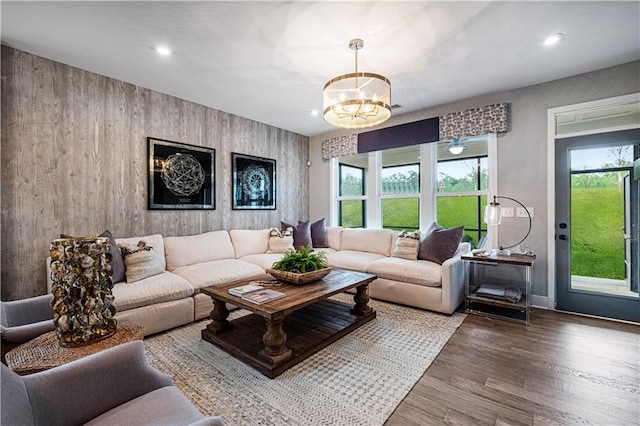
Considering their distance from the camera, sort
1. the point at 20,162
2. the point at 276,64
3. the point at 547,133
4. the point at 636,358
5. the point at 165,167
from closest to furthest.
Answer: the point at 636,358 → the point at 20,162 → the point at 276,64 → the point at 547,133 → the point at 165,167

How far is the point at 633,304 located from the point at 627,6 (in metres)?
2.79

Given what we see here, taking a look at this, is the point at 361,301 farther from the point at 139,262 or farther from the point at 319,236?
the point at 139,262

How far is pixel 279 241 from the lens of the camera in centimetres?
444

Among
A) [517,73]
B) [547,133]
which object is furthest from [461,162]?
[517,73]

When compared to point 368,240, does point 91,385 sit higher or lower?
lower

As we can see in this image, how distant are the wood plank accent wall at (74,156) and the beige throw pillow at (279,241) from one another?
91 cm

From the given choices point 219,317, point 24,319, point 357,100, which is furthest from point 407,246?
point 24,319

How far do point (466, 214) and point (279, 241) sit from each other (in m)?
2.86

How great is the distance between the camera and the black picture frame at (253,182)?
14.6ft

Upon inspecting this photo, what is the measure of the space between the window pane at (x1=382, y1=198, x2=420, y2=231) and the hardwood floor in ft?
6.63

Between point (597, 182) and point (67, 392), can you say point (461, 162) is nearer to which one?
point (597, 182)

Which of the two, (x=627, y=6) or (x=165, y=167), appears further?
(x=165, y=167)

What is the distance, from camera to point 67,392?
1.04m

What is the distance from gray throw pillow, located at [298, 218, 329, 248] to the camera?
4.86 metres
